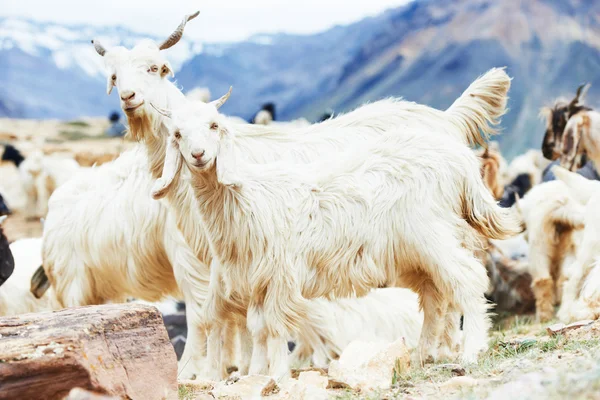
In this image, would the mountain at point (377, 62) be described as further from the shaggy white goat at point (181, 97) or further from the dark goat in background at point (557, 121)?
the shaggy white goat at point (181, 97)

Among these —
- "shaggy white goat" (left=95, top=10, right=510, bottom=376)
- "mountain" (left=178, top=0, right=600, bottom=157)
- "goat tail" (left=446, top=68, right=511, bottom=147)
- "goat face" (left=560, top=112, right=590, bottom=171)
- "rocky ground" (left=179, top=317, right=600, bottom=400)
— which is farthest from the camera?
"mountain" (left=178, top=0, right=600, bottom=157)

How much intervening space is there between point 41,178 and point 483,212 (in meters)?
12.6

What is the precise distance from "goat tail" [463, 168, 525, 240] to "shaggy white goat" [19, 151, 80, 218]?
11.9 metres

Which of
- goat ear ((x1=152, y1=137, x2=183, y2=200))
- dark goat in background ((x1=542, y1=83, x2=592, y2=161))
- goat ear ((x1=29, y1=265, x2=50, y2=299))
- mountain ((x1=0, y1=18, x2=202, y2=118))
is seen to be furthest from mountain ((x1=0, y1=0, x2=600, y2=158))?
goat ear ((x1=152, y1=137, x2=183, y2=200))

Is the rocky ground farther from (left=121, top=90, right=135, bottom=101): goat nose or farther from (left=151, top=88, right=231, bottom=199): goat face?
(left=121, top=90, right=135, bottom=101): goat nose

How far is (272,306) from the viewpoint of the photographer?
4895mm

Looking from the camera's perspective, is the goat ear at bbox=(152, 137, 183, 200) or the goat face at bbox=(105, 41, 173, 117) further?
the goat face at bbox=(105, 41, 173, 117)

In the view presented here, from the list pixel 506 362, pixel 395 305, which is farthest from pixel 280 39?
pixel 506 362

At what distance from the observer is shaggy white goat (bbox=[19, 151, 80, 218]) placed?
1602cm

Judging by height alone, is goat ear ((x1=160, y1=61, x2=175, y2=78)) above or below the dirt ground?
above

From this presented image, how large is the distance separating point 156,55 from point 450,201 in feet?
7.58

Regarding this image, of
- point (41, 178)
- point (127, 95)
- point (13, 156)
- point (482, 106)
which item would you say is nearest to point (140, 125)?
point (127, 95)

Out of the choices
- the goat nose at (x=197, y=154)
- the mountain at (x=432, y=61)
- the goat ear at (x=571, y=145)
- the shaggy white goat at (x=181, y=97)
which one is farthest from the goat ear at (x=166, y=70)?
the mountain at (x=432, y=61)

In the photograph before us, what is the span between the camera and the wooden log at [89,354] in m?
3.58
